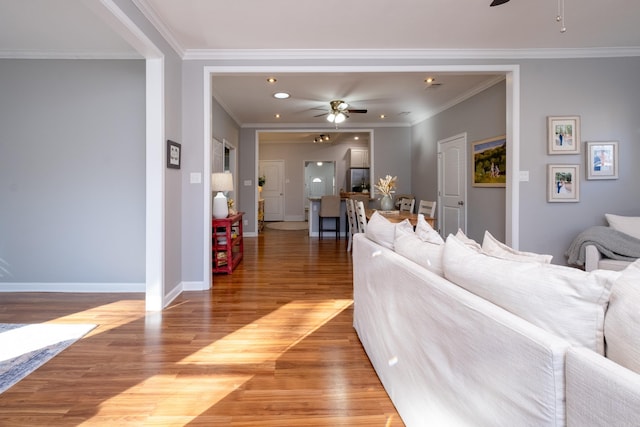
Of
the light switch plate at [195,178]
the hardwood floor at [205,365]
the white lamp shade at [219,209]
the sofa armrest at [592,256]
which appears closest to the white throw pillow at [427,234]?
the hardwood floor at [205,365]

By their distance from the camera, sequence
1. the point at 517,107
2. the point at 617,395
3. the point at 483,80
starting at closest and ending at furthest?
the point at 617,395
the point at 517,107
the point at 483,80

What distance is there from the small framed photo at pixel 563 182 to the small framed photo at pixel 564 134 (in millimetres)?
181

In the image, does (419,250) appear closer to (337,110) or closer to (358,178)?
(337,110)

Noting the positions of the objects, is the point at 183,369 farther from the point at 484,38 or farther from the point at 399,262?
the point at 484,38

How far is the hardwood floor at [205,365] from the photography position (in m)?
1.56

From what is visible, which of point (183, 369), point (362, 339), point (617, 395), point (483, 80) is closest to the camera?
point (617, 395)

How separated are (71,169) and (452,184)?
5.40 metres

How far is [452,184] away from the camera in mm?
5738

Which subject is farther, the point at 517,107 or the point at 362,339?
the point at 517,107

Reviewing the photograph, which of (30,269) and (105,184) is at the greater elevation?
(105,184)

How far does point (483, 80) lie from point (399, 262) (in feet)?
13.5

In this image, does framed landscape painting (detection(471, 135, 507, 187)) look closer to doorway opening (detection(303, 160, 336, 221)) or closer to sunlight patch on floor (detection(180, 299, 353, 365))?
sunlight patch on floor (detection(180, 299, 353, 365))

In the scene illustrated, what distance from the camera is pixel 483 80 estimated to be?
455 centimetres

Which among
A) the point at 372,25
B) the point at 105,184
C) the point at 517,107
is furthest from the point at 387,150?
the point at 105,184
